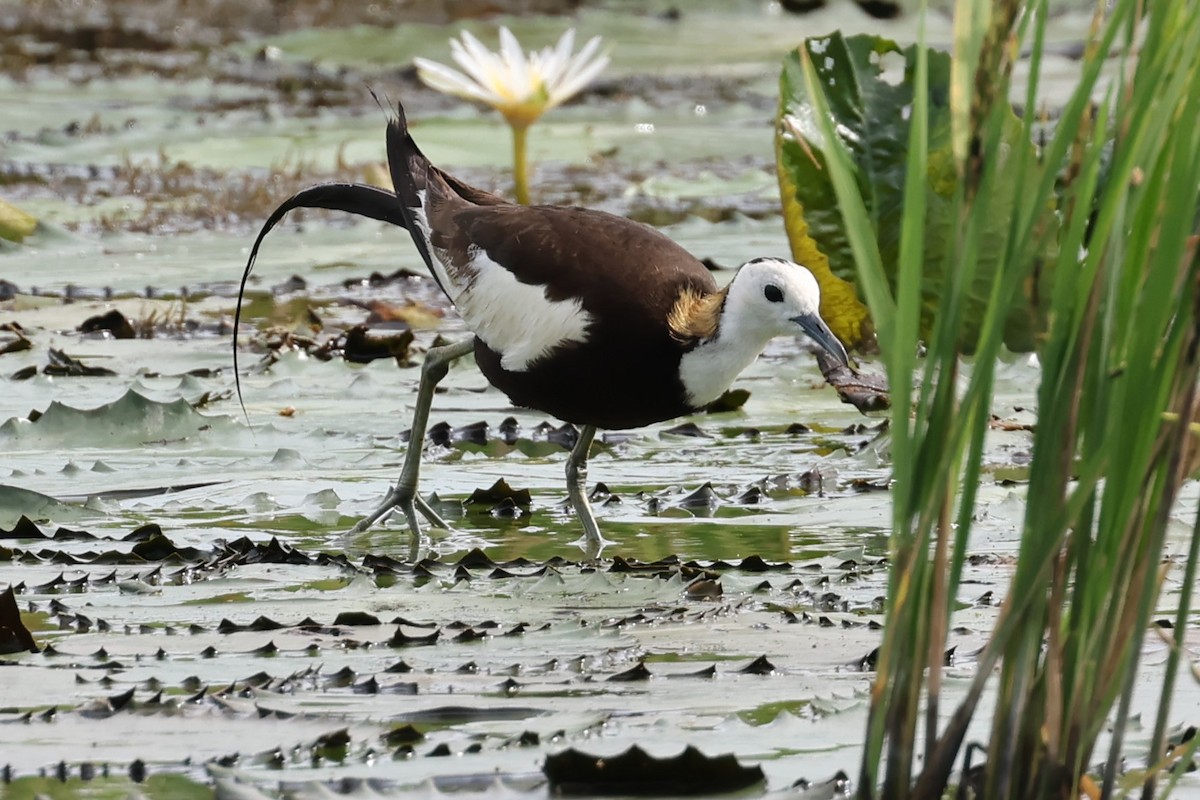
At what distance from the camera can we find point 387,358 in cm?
600

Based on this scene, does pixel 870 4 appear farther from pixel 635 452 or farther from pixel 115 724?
pixel 115 724

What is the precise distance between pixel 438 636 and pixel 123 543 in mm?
1064

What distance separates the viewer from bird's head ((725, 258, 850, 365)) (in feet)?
13.3

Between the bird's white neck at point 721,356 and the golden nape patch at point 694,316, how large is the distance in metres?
0.02

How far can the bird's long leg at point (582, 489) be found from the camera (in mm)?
4199

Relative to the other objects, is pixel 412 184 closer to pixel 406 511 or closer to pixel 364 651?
pixel 406 511

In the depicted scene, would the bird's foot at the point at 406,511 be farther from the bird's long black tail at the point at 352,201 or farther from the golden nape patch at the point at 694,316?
the bird's long black tail at the point at 352,201

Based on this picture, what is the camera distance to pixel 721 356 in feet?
13.4

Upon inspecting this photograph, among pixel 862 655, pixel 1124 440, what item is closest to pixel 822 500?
pixel 862 655

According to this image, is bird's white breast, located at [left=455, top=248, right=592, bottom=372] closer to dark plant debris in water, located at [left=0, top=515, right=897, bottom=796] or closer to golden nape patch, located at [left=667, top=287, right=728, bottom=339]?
golden nape patch, located at [left=667, top=287, right=728, bottom=339]

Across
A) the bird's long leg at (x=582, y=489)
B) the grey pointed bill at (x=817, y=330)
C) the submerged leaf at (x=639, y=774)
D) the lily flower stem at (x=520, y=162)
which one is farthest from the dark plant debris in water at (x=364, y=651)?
the lily flower stem at (x=520, y=162)

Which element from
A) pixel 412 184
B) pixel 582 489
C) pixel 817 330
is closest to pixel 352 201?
pixel 412 184

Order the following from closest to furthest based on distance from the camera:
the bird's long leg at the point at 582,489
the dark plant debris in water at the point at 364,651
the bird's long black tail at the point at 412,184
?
the dark plant debris in water at the point at 364,651 → the bird's long leg at the point at 582,489 → the bird's long black tail at the point at 412,184

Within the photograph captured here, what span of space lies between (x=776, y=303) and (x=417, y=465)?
1002 mm
